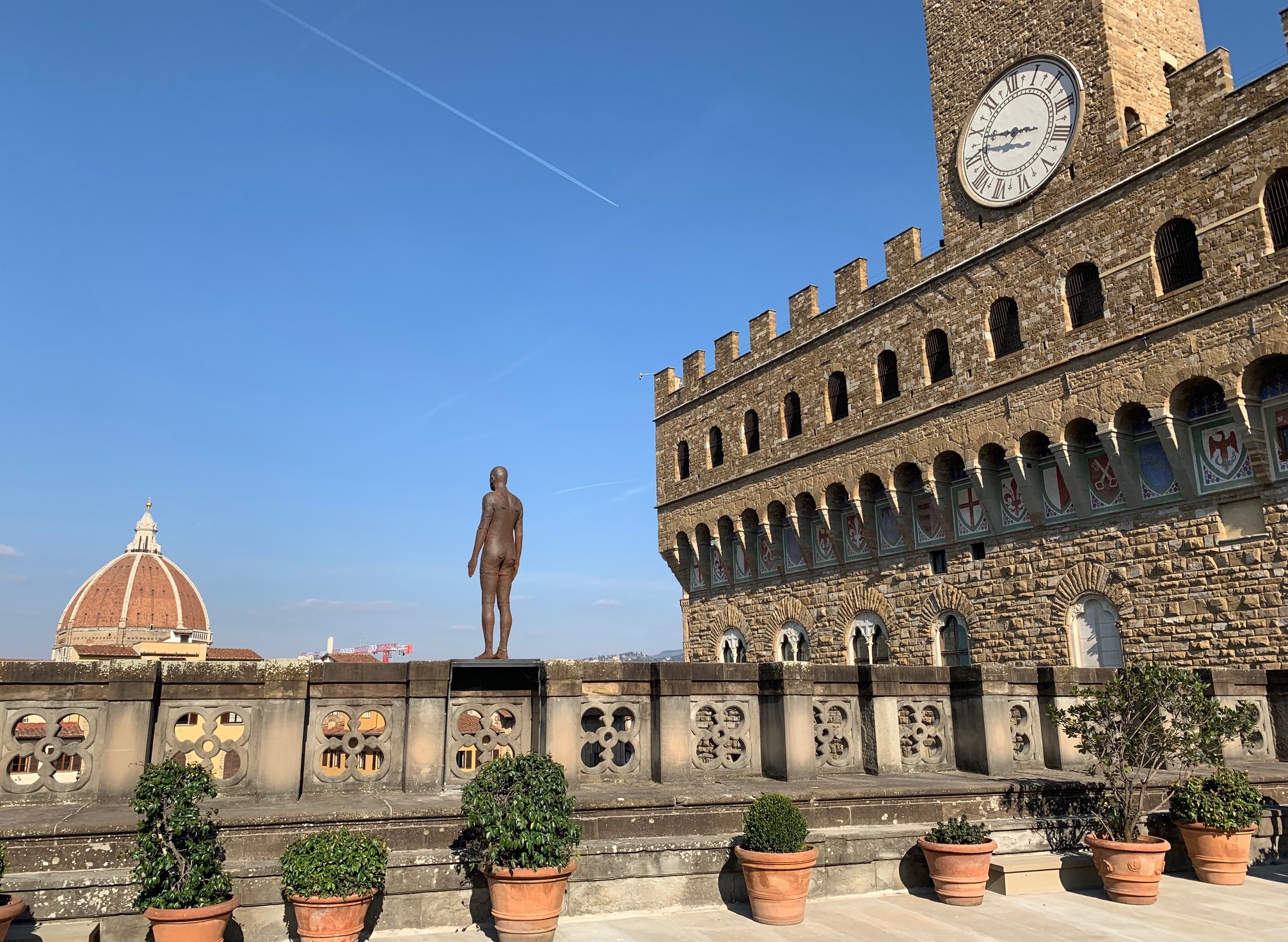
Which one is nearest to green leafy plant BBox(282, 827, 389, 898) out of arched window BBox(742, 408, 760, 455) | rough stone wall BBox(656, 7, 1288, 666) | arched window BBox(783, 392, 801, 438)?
rough stone wall BBox(656, 7, 1288, 666)

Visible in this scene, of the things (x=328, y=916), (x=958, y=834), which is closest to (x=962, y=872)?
(x=958, y=834)

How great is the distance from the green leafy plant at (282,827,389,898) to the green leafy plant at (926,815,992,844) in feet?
15.0

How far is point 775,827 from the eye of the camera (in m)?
6.87

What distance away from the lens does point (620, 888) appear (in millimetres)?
7074

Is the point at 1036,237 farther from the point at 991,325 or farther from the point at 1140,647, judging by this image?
the point at 1140,647

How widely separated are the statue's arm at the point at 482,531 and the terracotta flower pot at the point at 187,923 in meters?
4.61

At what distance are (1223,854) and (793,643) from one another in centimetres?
1872

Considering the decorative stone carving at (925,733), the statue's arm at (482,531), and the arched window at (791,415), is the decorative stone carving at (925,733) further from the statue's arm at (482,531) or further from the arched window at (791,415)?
the arched window at (791,415)

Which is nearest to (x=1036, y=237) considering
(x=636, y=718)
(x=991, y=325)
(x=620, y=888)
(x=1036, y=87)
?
(x=991, y=325)

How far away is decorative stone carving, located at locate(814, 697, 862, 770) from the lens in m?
9.46

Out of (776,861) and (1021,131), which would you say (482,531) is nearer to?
(776,861)

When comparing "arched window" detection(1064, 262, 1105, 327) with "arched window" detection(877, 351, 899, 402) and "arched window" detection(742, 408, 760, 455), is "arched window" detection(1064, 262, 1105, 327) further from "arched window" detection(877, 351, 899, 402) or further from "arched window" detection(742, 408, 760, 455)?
"arched window" detection(742, 408, 760, 455)

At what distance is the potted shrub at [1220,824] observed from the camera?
8328 mm

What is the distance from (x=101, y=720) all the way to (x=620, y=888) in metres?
4.27
